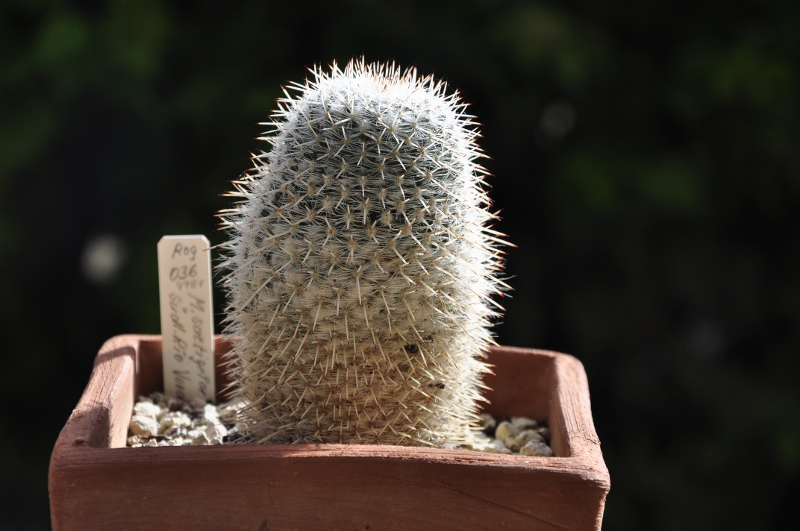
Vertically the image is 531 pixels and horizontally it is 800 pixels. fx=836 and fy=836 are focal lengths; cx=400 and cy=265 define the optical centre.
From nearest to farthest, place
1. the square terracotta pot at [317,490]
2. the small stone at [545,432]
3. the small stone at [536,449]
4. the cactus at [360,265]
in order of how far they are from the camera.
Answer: the square terracotta pot at [317,490]
the cactus at [360,265]
the small stone at [536,449]
the small stone at [545,432]

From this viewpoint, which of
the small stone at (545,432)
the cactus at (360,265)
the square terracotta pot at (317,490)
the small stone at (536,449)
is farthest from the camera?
the small stone at (545,432)

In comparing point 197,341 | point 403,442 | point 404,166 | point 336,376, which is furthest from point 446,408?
point 197,341

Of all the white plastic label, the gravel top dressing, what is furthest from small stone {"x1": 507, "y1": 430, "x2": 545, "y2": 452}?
the white plastic label

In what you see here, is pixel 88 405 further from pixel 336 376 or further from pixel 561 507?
pixel 561 507

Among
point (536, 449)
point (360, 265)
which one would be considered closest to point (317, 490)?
point (360, 265)

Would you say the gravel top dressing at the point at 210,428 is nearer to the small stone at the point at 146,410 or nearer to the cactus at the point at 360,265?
the small stone at the point at 146,410

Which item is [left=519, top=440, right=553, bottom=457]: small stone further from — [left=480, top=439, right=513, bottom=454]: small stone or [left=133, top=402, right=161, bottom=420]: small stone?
[left=133, top=402, right=161, bottom=420]: small stone

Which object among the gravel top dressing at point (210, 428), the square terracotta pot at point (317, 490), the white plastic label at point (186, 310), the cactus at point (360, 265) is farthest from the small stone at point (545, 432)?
the white plastic label at point (186, 310)
